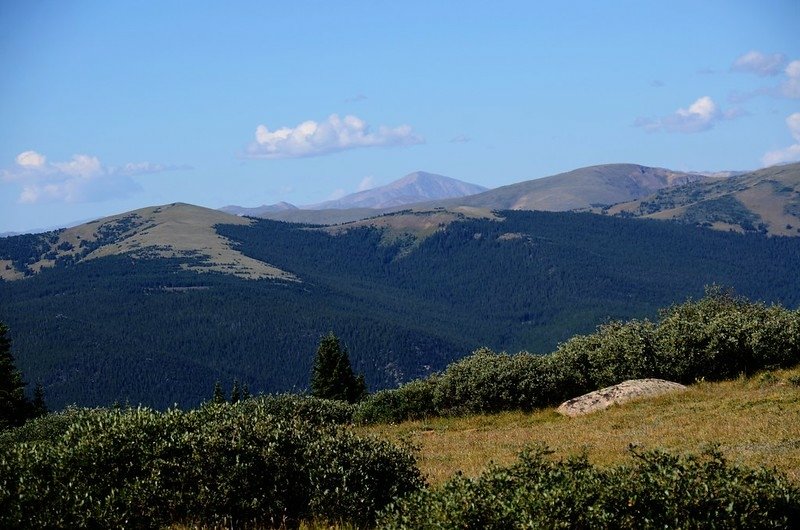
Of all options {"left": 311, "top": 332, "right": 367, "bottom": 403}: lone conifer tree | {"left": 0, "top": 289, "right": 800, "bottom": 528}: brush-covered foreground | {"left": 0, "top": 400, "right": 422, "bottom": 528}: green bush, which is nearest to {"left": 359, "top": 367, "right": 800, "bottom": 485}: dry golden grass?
{"left": 0, "top": 289, "right": 800, "bottom": 528}: brush-covered foreground

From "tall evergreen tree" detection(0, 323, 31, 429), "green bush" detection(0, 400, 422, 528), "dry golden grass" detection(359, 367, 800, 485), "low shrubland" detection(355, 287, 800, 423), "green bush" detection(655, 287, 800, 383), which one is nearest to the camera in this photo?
"green bush" detection(0, 400, 422, 528)

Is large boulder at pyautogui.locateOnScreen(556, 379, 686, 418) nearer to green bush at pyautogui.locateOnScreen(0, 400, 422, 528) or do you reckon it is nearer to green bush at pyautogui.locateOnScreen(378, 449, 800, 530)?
green bush at pyautogui.locateOnScreen(0, 400, 422, 528)

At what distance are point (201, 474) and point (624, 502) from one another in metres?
7.05

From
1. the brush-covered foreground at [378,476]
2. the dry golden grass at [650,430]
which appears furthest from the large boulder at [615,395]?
the brush-covered foreground at [378,476]

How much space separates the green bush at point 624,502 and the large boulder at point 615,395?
18822 mm

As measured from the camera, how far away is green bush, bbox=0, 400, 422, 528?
12.7 m

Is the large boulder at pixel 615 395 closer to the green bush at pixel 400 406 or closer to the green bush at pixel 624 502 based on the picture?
the green bush at pixel 400 406

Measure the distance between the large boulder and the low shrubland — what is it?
7.07 feet

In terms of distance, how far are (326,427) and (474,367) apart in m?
20.2

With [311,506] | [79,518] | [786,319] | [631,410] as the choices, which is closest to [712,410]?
[631,410]

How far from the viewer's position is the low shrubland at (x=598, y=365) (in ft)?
106

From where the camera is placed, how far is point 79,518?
11594 millimetres

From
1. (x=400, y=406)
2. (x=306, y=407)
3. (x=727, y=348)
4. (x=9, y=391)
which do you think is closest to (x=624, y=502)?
(x=727, y=348)

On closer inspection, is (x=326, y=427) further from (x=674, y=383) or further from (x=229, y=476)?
(x=674, y=383)
